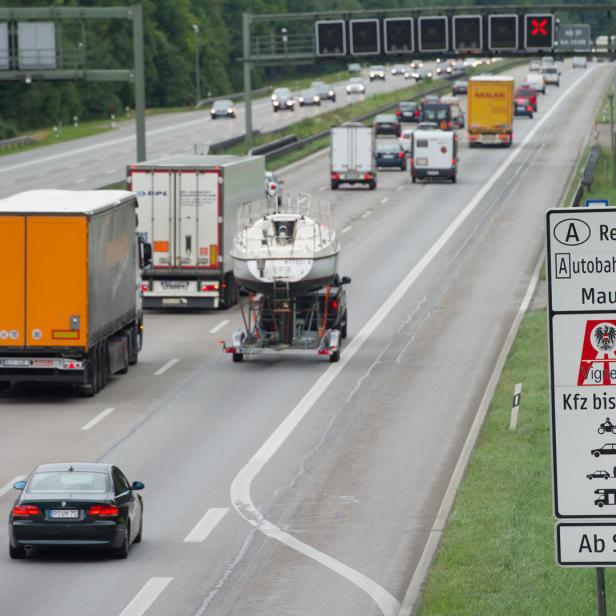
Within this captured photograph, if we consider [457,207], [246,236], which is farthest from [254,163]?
[457,207]

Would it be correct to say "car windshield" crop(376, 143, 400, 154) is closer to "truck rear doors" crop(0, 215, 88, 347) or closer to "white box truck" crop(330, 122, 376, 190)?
"white box truck" crop(330, 122, 376, 190)

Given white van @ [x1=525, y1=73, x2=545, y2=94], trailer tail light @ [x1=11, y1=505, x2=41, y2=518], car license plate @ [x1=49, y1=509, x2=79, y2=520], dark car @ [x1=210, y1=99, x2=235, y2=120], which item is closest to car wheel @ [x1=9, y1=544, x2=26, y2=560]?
trailer tail light @ [x1=11, y1=505, x2=41, y2=518]

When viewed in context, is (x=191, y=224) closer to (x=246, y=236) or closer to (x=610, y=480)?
(x=246, y=236)

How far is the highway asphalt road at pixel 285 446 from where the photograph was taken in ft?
67.8

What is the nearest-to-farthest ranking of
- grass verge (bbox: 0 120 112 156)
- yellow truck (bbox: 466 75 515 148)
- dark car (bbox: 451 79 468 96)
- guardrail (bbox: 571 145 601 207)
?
guardrail (bbox: 571 145 601 207), yellow truck (bbox: 466 75 515 148), grass verge (bbox: 0 120 112 156), dark car (bbox: 451 79 468 96)

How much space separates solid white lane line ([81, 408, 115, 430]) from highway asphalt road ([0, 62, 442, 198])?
46655 millimetres

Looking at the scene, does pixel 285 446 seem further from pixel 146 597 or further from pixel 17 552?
pixel 146 597

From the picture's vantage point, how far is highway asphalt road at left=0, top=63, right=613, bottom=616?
20656 millimetres

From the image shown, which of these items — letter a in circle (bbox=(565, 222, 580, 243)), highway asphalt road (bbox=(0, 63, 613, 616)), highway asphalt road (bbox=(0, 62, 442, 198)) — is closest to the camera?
letter a in circle (bbox=(565, 222, 580, 243))

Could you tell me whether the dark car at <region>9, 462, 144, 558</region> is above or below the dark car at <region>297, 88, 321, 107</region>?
below

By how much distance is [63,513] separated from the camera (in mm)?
20891

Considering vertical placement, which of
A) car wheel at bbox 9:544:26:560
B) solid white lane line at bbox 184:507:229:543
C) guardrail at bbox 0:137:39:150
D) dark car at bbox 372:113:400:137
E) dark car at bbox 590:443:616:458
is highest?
dark car at bbox 372:113:400:137

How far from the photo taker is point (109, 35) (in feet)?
557

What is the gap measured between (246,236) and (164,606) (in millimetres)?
19739
